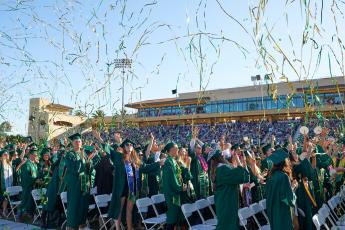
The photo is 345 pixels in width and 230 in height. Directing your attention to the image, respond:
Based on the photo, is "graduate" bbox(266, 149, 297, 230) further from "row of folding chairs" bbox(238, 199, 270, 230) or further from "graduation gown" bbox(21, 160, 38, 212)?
"graduation gown" bbox(21, 160, 38, 212)

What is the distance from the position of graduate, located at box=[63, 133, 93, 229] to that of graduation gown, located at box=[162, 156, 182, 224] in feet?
5.27

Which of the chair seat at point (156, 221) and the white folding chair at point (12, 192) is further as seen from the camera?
the white folding chair at point (12, 192)

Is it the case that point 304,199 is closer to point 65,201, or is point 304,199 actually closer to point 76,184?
point 76,184

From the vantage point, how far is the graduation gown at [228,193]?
527cm

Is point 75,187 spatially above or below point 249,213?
above

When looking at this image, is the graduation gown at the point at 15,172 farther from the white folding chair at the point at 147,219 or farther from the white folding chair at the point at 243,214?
the white folding chair at the point at 243,214

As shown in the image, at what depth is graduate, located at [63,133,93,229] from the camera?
6.92 meters

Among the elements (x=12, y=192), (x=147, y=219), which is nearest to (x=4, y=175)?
(x=12, y=192)

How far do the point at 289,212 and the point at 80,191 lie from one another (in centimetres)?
379

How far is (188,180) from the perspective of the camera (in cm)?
690

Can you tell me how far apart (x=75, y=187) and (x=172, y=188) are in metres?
1.88

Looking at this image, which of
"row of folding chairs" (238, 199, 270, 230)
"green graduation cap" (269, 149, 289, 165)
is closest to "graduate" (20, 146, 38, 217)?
"row of folding chairs" (238, 199, 270, 230)

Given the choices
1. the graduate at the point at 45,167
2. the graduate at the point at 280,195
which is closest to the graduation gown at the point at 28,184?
the graduate at the point at 45,167

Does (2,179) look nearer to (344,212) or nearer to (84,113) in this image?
(84,113)
